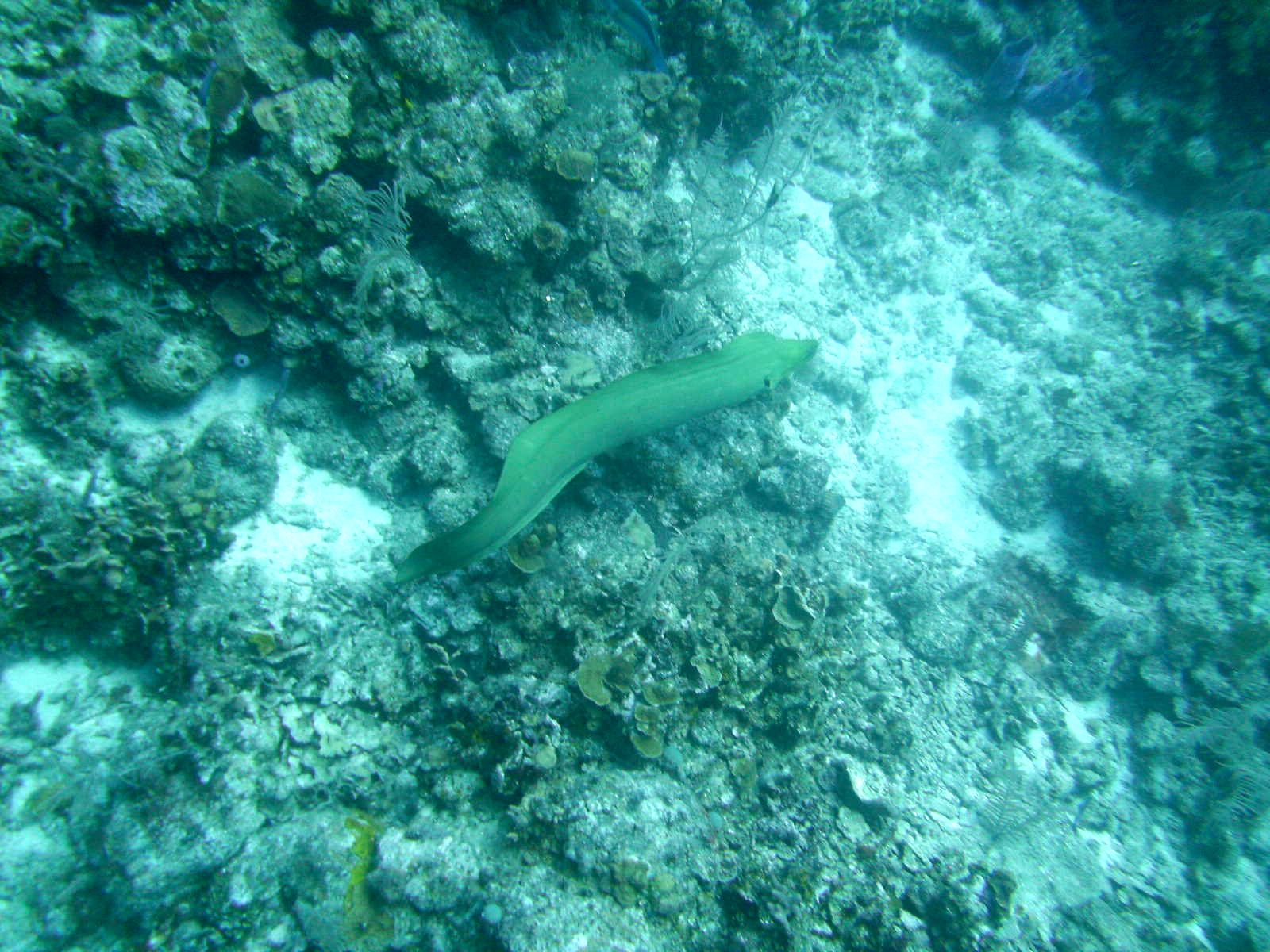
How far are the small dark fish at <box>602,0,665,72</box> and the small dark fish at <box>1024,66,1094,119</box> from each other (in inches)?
381

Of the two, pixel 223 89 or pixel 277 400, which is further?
pixel 277 400

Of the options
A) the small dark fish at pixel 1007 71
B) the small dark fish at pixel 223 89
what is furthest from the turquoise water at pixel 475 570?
the small dark fish at pixel 1007 71

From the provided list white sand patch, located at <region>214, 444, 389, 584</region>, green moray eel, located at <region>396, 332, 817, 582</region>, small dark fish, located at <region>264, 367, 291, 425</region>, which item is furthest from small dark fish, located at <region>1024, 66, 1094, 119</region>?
white sand patch, located at <region>214, 444, 389, 584</region>

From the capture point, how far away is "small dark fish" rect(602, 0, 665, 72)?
212 inches

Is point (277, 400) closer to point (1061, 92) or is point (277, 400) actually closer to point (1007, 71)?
point (1007, 71)

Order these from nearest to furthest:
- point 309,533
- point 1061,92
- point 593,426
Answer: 1. point 593,426
2. point 309,533
3. point 1061,92

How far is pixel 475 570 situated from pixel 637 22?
5.86 metres

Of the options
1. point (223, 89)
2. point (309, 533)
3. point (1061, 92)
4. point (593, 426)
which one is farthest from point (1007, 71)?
point (309, 533)

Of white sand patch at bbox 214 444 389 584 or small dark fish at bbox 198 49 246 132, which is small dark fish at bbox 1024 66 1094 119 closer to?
small dark fish at bbox 198 49 246 132

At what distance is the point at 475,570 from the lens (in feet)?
15.1

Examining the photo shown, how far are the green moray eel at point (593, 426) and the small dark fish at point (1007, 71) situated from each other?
9.96 metres

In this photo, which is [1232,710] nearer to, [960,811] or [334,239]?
[960,811]

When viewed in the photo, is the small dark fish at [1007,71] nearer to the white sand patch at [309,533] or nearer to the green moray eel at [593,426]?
the green moray eel at [593,426]

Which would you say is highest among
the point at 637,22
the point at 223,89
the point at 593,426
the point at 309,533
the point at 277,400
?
the point at 637,22
